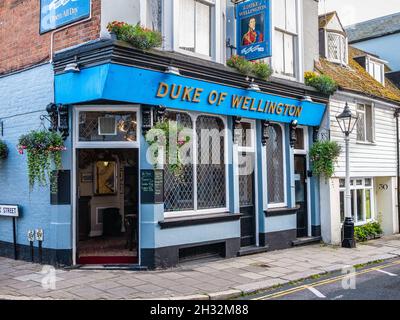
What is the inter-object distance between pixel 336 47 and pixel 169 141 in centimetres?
933

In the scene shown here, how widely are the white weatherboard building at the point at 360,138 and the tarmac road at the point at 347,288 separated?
13.1ft

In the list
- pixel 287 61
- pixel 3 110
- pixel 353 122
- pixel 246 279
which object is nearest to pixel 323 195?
pixel 353 122

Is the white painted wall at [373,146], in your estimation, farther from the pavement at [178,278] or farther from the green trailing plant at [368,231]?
the pavement at [178,278]

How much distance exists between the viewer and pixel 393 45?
20750 millimetres

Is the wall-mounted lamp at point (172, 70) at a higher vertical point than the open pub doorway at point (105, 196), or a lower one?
higher

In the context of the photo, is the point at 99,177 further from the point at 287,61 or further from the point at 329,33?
the point at 329,33

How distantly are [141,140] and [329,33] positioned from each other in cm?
943

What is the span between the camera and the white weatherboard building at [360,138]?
45.6 ft

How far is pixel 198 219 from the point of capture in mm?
10211

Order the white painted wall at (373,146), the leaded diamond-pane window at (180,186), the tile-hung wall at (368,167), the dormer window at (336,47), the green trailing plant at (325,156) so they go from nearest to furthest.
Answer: the leaded diamond-pane window at (180,186) → the green trailing plant at (325,156) → the tile-hung wall at (368,167) → the white painted wall at (373,146) → the dormer window at (336,47)

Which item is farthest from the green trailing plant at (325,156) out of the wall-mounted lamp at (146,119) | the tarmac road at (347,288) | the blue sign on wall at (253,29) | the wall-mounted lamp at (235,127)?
the wall-mounted lamp at (146,119)

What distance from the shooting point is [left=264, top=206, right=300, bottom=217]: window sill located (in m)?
12.0

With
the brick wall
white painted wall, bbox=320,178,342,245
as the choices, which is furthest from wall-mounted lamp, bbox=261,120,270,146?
the brick wall

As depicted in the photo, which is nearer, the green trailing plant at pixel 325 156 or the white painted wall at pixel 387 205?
the green trailing plant at pixel 325 156
